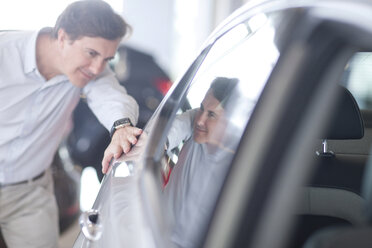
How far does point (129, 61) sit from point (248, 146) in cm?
445

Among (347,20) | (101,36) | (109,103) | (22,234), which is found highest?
(347,20)

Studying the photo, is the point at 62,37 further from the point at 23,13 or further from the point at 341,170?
the point at 23,13

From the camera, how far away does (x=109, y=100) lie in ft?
7.32

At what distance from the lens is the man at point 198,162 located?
103cm

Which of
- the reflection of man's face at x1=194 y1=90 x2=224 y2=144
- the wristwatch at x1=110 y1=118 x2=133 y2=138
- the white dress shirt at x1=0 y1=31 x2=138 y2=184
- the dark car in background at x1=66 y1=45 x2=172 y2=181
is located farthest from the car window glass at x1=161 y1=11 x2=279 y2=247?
the dark car in background at x1=66 y1=45 x2=172 y2=181

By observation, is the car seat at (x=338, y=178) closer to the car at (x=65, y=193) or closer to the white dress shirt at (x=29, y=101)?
the white dress shirt at (x=29, y=101)

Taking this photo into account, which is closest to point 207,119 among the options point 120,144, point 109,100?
point 120,144

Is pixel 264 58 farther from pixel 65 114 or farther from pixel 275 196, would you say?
pixel 65 114

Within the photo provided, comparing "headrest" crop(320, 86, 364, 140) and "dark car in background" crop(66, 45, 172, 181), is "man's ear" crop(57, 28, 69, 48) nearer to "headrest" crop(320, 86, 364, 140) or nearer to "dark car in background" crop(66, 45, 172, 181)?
"headrest" crop(320, 86, 364, 140)

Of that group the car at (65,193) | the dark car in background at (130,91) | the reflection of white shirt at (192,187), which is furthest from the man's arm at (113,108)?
the dark car in background at (130,91)

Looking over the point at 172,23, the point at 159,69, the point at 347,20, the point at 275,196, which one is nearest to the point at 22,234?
the point at 275,196

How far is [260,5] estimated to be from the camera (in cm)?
122

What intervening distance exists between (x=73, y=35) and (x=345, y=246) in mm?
1736

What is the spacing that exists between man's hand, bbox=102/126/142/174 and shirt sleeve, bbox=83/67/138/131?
8.9 inches
